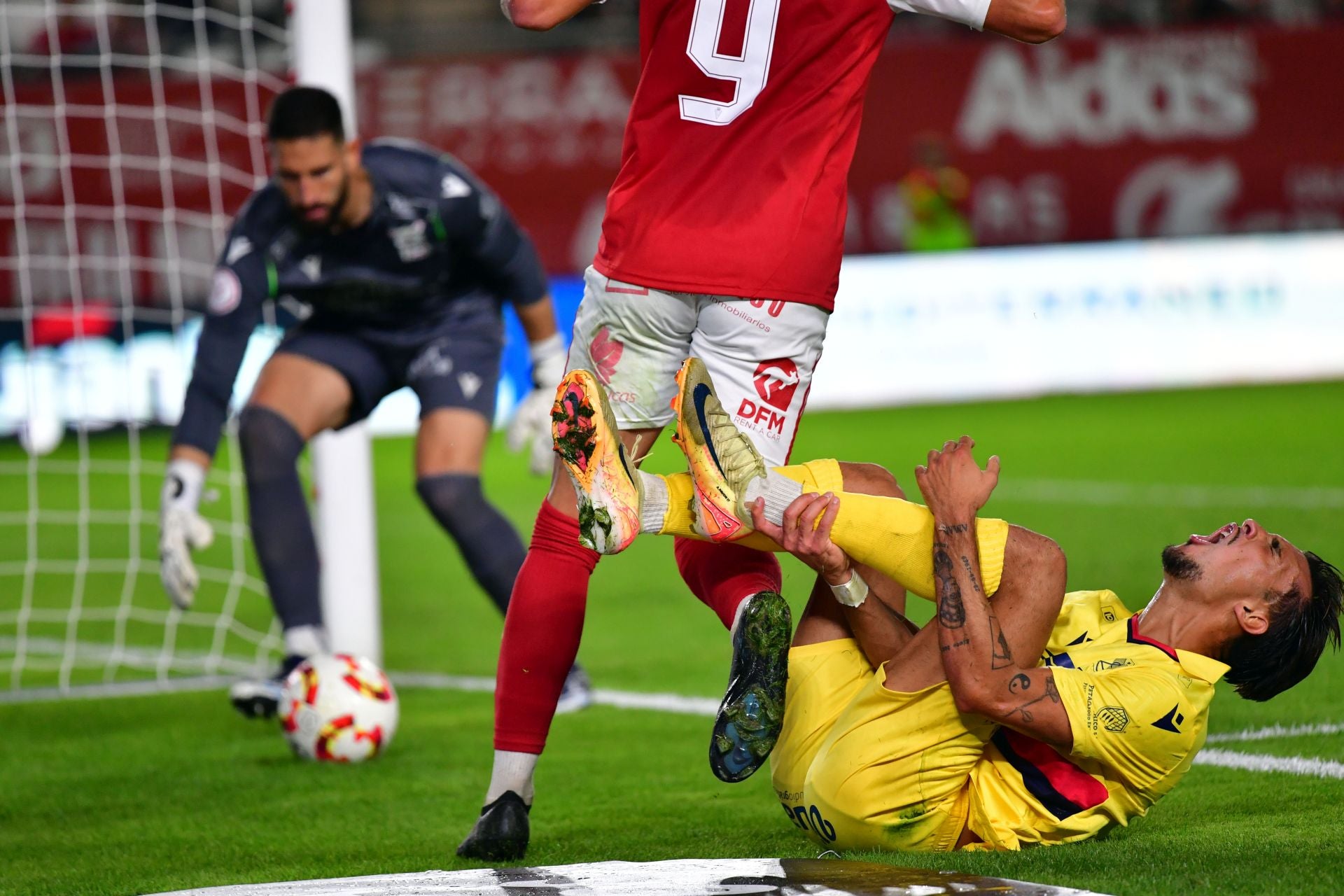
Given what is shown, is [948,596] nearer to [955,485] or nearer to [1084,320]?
[955,485]

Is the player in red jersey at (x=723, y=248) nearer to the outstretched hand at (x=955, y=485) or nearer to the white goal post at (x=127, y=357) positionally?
the outstretched hand at (x=955, y=485)

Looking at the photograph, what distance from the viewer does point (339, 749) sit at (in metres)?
4.39

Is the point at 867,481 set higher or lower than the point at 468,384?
higher

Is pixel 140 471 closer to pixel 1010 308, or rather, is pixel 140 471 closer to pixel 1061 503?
pixel 1061 503

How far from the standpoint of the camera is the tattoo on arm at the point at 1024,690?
2873 millimetres

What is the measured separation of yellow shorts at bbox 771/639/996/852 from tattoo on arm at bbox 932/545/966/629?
0.16 metres

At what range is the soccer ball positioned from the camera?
4.38 m

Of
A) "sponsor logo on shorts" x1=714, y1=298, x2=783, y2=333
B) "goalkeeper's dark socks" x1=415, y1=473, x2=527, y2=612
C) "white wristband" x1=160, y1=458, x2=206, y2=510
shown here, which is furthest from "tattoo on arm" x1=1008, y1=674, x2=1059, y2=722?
"white wristband" x1=160, y1=458, x2=206, y2=510

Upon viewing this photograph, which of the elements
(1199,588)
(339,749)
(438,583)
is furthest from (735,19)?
(438,583)

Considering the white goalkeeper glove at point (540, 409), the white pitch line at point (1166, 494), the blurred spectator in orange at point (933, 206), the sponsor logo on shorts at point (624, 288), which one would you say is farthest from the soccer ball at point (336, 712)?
the blurred spectator in orange at point (933, 206)

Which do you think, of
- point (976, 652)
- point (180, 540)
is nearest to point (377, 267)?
point (180, 540)

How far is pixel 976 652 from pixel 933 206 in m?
14.4

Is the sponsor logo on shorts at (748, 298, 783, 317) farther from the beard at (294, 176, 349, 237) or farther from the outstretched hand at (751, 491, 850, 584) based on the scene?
the beard at (294, 176, 349, 237)

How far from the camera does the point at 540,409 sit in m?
4.85
